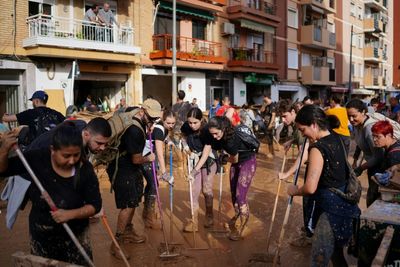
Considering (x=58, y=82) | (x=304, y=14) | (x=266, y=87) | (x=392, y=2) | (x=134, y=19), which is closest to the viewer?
(x=58, y=82)

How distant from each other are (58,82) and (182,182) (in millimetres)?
8023

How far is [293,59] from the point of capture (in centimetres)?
2969

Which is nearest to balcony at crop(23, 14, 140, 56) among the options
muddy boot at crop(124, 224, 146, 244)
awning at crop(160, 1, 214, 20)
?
awning at crop(160, 1, 214, 20)

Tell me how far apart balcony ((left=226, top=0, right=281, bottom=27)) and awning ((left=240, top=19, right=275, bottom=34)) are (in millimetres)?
193

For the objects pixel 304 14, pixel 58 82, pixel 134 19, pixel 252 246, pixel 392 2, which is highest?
pixel 392 2

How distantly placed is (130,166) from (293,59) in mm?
26383

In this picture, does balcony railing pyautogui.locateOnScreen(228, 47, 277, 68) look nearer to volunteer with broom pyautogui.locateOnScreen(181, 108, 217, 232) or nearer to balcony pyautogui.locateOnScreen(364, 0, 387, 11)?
volunteer with broom pyautogui.locateOnScreen(181, 108, 217, 232)

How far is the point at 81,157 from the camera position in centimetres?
289

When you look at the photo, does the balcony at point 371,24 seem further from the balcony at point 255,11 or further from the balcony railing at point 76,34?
the balcony railing at point 76,34

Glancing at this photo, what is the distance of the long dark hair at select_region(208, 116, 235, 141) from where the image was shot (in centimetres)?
526

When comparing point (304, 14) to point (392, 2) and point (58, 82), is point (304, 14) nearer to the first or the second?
point (58, 82)

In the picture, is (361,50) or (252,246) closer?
(252,246)

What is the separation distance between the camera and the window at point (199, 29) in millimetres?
21688

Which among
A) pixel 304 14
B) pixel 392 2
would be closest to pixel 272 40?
pixel 304 14
